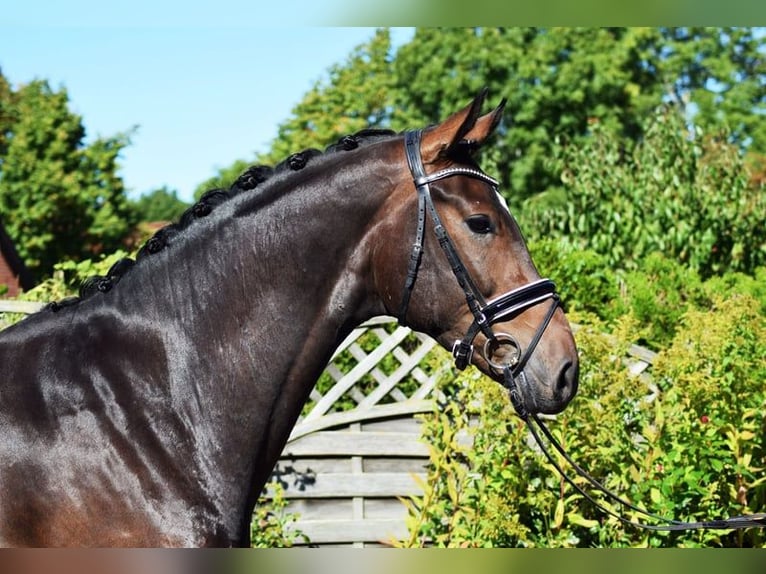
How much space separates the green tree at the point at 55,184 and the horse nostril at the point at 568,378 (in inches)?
965

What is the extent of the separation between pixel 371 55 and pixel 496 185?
Answer: 30352mm

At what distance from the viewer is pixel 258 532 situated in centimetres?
574

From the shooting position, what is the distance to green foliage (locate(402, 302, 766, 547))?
4.88m

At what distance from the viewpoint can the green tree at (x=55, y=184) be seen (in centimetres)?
2594

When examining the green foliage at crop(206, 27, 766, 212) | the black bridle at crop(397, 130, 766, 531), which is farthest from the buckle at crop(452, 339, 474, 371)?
the green foliage at crop(206, 27, 766, 212)

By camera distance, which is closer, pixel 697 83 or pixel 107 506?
pixel 107 506

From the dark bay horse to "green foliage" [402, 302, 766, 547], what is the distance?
224 centimetres

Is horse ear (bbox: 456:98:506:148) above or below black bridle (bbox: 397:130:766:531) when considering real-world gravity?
above

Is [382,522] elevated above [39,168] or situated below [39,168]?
below

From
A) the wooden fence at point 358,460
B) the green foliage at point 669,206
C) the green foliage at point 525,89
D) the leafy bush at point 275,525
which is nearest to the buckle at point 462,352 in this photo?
the wooden fence at point 358,460

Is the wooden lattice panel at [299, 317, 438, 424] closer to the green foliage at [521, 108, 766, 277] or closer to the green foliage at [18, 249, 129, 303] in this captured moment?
the green foliage at [18, 249, 129, 303]

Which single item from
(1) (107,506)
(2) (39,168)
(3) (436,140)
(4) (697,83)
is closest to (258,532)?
(1) (107,506)

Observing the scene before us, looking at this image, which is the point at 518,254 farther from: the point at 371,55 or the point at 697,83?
the point at 697,83

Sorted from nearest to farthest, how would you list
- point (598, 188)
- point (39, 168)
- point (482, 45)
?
point (598, 188), point (39, 168), point (482, 45)
